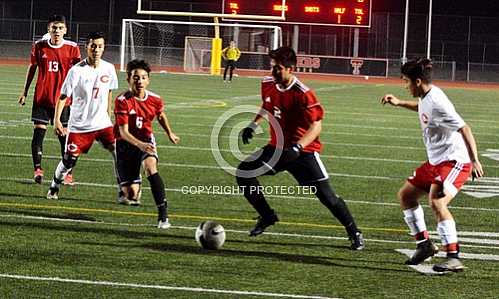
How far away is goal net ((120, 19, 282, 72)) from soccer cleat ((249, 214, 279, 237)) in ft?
112

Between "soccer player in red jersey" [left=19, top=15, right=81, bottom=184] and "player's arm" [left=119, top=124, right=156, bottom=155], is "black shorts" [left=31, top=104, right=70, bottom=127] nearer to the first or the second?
"soccer player in red jersey" [left=19, top=15, right=81, bottom=184]

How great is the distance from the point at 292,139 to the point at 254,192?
20.3 inches

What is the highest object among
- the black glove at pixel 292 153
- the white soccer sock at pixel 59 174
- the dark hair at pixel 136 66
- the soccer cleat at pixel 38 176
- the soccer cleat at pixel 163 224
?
the dark hair at pixel 136 66

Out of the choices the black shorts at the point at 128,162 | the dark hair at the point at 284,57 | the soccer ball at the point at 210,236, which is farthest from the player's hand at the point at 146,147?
the dark hair at the point at 284,57

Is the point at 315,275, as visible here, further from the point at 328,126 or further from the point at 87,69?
the point at 328,126

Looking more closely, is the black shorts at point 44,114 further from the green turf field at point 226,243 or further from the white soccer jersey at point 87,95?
the white soccer jersey at point 87,95

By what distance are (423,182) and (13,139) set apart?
9.30m

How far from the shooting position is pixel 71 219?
964 cm

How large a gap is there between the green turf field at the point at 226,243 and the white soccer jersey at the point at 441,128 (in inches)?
31.8

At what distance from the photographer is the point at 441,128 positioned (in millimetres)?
7992

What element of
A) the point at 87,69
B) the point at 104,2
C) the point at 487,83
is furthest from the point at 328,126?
the point at 104,2

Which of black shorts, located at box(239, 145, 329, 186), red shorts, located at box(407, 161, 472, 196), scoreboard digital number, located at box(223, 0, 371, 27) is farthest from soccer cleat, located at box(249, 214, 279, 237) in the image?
scoreboard digital number, located at box(223, 0, 371, 27)

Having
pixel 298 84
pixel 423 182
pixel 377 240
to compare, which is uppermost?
pixel 298 84

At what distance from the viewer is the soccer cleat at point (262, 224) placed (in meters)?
9.15
